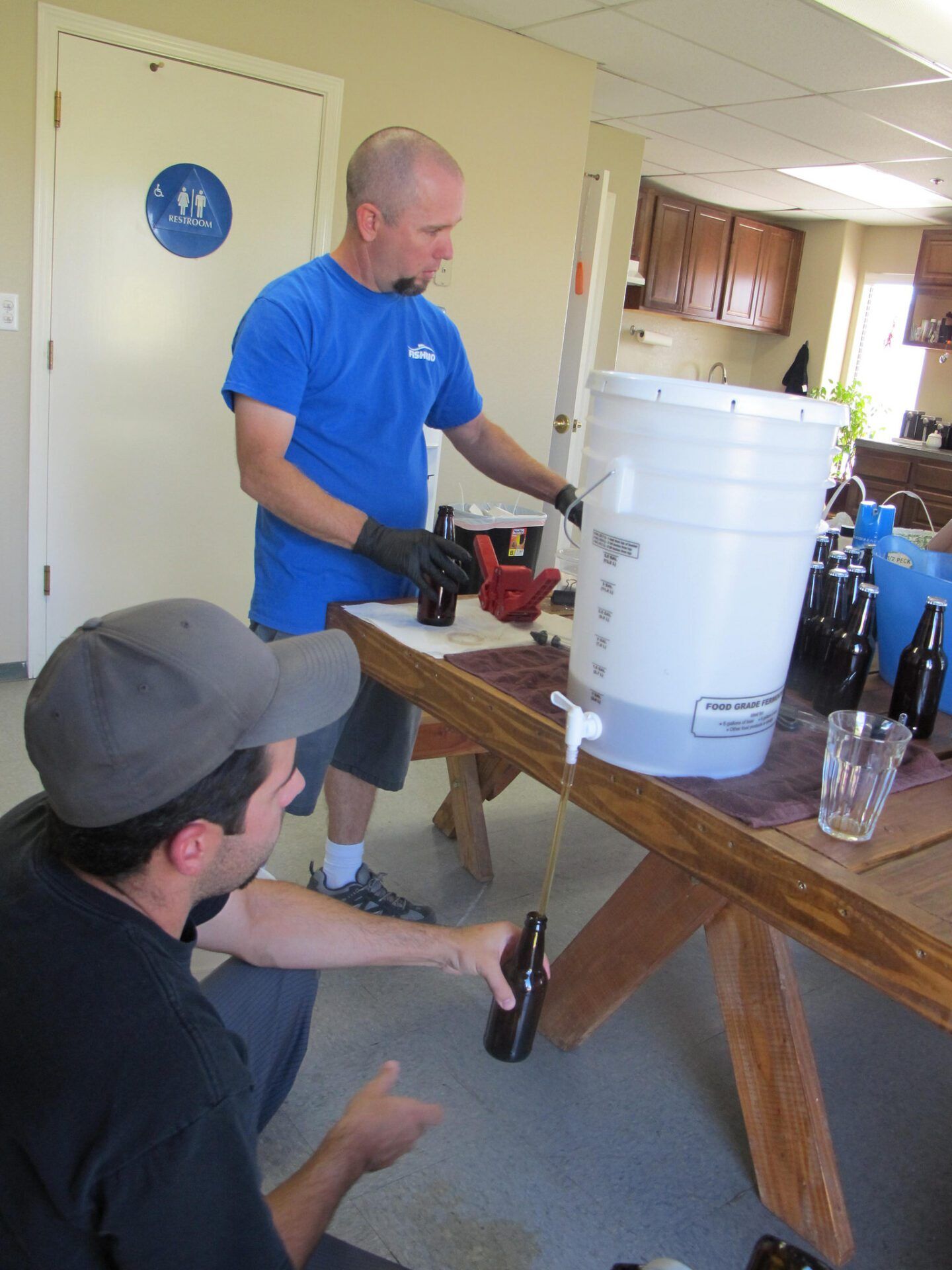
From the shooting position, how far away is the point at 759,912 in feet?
4.04

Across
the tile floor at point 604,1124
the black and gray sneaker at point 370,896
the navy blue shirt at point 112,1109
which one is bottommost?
the tile floor at point 604,1124

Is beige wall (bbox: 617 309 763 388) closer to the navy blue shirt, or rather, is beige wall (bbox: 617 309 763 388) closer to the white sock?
the white sock

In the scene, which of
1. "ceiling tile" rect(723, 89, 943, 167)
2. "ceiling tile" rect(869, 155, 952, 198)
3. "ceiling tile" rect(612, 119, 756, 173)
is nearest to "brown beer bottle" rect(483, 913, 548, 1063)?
"ceiling tile" rect(723, 89, 943, 167)

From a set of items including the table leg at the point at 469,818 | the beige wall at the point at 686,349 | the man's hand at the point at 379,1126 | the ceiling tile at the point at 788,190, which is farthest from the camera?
the beige wall at the point at 686,349

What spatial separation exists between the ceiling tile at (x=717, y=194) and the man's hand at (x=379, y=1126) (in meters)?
6.60

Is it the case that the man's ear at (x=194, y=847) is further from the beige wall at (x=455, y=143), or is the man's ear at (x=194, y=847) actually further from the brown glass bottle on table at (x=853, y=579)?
the beige wall at (x=455, y=143)

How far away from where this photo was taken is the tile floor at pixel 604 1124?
160 cm

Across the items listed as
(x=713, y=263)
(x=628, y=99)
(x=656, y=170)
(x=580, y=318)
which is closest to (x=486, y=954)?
(x=580, y=318)

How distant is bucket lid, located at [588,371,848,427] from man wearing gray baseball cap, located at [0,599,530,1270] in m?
0.49

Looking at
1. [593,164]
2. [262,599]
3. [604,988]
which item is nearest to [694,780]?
[604,988]

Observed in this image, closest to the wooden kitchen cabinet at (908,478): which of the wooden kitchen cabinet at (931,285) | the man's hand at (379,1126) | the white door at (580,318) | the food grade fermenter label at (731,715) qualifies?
the wooden kitchen cabinet at (931,285)

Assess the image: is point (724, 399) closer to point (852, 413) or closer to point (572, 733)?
point (572, 733)

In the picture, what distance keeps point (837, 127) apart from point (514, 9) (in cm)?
201

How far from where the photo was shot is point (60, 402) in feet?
11.6
